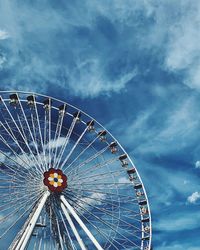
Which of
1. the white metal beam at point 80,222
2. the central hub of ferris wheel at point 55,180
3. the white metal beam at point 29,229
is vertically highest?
the central hub of ferris wheel at point 55,180

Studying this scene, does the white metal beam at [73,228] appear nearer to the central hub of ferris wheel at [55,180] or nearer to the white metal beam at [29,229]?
the central hub of ferris wheel at [55,180]

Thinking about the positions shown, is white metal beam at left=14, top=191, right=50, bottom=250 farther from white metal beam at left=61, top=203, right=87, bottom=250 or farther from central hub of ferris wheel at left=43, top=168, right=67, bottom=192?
white metal beam at left=61, top=203, right=87, bottom=250

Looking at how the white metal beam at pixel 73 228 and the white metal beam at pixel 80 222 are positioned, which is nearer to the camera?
the white metal beam at pixel 73 228

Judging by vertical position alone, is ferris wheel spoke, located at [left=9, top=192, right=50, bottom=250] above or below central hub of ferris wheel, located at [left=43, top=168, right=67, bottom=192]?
below

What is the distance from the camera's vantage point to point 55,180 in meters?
42.5

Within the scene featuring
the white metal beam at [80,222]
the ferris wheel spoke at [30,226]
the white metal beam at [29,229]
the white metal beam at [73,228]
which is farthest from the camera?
the white metal beam at [80,222]

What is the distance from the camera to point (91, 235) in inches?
1644

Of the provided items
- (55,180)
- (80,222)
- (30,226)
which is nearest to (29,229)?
(30,226)

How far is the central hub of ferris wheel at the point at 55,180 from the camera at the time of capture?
42.0 metres

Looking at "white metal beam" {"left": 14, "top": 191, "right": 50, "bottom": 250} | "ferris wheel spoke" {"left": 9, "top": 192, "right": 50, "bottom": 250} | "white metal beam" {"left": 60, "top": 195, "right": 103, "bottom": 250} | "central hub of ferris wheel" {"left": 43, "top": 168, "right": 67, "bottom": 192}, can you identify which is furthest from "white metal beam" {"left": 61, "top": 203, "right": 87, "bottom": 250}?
"white metal beam" {"left": 14, "top": 191, "right": 50, "bottom": 250}

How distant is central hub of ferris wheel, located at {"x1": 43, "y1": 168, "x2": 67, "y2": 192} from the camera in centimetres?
4197

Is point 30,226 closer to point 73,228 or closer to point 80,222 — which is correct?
point 73,228

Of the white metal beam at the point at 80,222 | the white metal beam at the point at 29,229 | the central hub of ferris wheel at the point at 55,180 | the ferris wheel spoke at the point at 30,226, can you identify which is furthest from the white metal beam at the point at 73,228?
the white metal beam at the point at 29,229

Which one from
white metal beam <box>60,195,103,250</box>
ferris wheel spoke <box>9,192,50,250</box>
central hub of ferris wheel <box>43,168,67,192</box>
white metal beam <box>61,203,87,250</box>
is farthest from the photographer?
central hub of ferris wheel <box>43,168,67,192</box>
